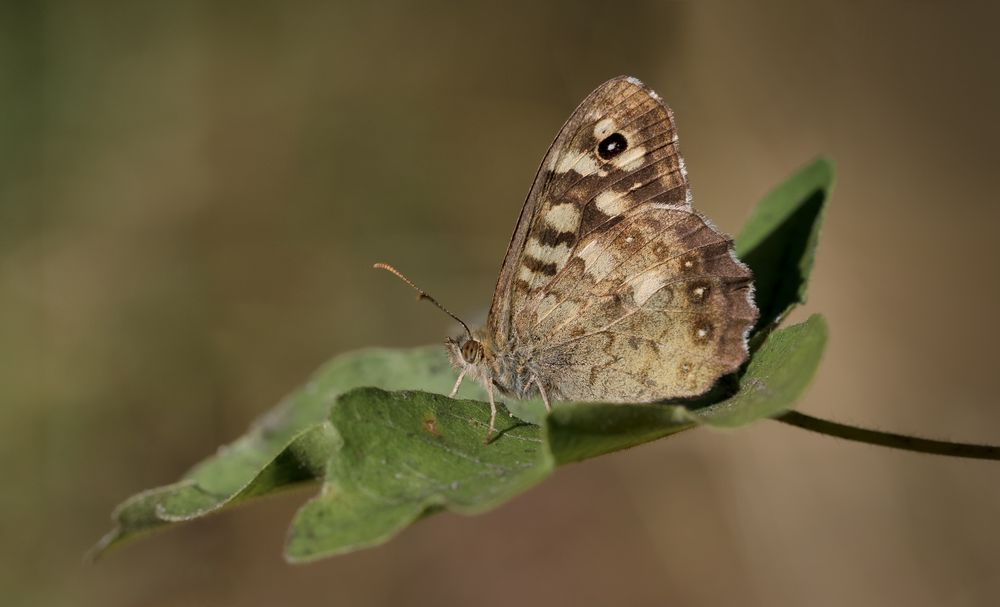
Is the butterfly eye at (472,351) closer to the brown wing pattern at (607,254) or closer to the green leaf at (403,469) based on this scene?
the brown wing pattern at (607,254)

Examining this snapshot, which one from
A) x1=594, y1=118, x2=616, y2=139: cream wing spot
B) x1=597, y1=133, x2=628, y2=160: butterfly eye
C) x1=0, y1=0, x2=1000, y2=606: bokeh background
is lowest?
x1=0, y1=0, x2=1000, y2=606: bokeh background

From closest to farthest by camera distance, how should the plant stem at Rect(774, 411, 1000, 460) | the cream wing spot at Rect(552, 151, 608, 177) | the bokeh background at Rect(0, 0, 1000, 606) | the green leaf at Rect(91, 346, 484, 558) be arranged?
the plant stem at Rect(774, 411, 1000, 460) → the green leaf at Rect(91, 346, 484, 558) → the cream wing spot at Rect(552, 151, 608, 177) → the bokeh background at Rect(0, 0, 1000, 606)

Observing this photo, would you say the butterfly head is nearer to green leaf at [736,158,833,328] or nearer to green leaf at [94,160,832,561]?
green leaf at [94,160,832,561]

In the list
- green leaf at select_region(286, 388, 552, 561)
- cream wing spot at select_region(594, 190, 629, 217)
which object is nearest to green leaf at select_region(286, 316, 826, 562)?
green leaf at select_region(286, 388, 552, 561)

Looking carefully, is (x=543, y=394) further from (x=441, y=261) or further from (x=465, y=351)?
(x=441, y=261)

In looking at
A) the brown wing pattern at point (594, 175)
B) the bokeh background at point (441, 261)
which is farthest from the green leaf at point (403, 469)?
the bokeh background at point (441, 261)

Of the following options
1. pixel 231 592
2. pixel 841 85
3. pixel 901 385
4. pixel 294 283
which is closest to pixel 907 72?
pixel 841 85

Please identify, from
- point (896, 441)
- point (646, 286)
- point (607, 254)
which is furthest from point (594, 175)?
point (896, 441)

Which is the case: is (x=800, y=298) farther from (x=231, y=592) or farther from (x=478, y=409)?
(x=231, y=592)
